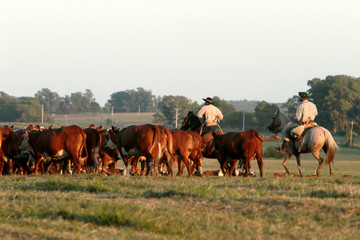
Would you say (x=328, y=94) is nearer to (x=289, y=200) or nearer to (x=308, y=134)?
(x=308, y=134)

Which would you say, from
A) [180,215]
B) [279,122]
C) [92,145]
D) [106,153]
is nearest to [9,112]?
[106,153]

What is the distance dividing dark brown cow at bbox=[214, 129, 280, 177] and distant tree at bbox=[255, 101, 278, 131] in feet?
232

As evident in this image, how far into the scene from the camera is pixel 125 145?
1742cm

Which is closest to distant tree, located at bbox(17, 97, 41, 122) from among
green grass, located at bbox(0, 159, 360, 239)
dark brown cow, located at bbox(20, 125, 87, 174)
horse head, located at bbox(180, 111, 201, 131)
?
horse head, located at bbox(180, 111, 201, 131)

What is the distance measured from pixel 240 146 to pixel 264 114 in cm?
7504

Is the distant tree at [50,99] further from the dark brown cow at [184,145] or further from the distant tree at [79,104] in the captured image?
the dark brown cow at [184,145]

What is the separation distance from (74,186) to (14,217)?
11.8 feet

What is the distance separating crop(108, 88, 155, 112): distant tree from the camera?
16562 centimetres

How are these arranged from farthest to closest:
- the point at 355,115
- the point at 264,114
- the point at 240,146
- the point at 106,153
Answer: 1. the point at 264,114
2. the point at 355,115
3. the point at 106,153
4. the point at 240,146

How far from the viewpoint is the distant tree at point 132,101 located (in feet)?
543

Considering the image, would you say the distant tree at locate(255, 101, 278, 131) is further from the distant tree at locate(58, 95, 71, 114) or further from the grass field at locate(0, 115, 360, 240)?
the grass field at locate(0, 115, 360, 240)

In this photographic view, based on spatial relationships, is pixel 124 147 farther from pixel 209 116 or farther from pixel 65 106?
pixel 65 106

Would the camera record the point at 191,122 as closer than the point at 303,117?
No

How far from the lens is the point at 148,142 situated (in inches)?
657
